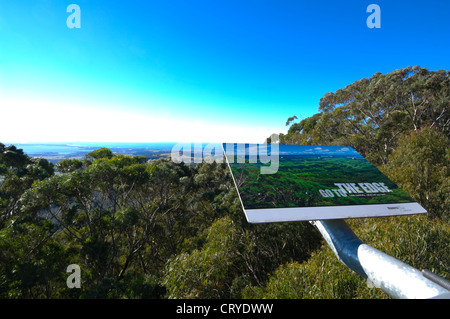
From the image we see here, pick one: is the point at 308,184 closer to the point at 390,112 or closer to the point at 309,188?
the point at 309,188

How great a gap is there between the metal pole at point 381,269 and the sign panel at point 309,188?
0.35m

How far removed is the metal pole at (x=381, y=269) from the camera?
1240mm

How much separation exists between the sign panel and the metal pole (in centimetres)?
35

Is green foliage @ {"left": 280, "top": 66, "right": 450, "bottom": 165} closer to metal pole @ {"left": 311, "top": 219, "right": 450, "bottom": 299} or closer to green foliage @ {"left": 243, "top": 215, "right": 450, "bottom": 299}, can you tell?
green foliage @ {"left": 243, "top": 215, "right": 450, "bottom": 299}

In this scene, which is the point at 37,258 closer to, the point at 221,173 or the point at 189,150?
the point at 189,150

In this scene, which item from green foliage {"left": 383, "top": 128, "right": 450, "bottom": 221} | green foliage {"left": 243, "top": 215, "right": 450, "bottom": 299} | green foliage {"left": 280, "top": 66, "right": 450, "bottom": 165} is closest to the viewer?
green foliage {"left": 243, "top": 215, "right": 450, "bottom": 299}

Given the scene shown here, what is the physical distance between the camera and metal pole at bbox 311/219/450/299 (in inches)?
48.8

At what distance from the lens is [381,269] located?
1.52m

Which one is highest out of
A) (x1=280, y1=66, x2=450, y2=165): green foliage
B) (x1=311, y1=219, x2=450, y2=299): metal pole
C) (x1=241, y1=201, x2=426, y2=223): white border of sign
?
(x1=280, y1=66, x2=450, y2=165): green foliage

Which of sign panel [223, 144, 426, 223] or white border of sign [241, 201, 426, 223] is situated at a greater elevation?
sign panel [223, 144, 426, 223]

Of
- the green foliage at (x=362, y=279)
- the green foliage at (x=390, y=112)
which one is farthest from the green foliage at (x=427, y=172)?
the green foliage at (x=390, y=112)

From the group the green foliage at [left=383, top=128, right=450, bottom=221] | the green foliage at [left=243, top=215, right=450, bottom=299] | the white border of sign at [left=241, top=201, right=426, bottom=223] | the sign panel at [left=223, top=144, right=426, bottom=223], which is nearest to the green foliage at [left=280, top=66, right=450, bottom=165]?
the green foliage at [left=383, top=128, right=450, bottom=221]

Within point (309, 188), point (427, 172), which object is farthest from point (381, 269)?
point (427, 172)

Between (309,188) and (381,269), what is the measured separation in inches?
38.1
